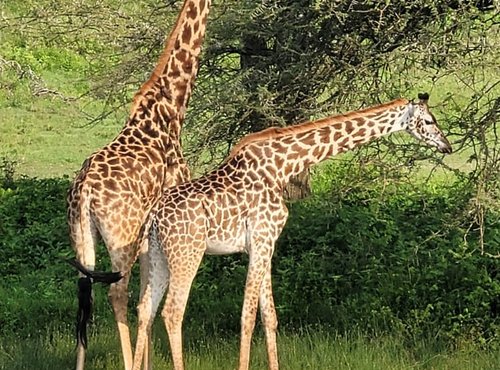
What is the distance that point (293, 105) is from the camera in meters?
8.98

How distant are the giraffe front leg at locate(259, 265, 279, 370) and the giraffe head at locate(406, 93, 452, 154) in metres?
1.20

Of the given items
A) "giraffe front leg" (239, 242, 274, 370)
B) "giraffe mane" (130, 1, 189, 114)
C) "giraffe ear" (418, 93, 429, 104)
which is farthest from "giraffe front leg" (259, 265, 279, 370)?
"giraffe mane" (130, 1, 189, 114)

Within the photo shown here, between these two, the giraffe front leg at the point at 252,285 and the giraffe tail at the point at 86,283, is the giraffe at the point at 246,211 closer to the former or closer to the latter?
Answer: the giraffe front leg at the point at 252,285

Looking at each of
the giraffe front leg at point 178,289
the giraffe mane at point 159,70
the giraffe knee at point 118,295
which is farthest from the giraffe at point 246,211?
the giraffe mane at point 159,70

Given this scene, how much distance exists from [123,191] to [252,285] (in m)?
1.00

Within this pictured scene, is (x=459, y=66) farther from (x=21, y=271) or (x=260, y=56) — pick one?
(x=21, y=271)

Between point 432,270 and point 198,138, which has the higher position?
point 198,138

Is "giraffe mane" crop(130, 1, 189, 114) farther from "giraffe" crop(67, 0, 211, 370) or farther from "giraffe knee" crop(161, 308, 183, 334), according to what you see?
"giraffe knee" crop(161, 308, 183, 334)

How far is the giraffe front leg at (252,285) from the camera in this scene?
605 cm

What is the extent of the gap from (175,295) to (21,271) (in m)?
4.96

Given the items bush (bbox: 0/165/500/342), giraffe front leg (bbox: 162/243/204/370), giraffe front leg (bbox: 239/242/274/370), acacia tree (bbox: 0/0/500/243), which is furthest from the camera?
bush (bbox: 0/165/500/342)

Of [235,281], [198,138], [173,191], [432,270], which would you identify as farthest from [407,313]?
[173,191]

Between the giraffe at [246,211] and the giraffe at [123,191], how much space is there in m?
0.22

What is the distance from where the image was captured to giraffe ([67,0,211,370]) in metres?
6.39
